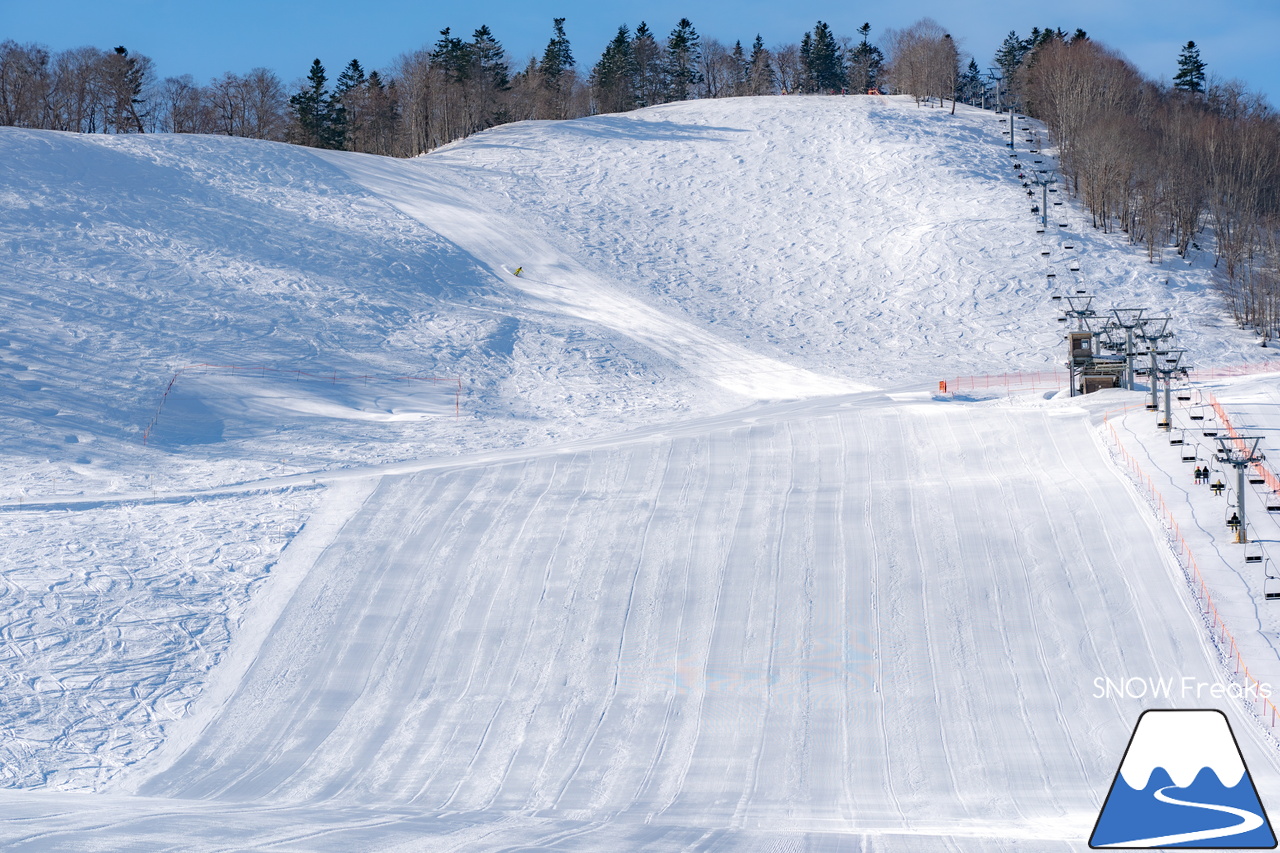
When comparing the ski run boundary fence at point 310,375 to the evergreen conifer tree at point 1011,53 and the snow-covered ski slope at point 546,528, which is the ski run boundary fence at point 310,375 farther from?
the evergreen conifer tree at point 1011,53

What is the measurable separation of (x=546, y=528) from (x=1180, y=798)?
58.7 feet

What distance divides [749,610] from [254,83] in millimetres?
57913

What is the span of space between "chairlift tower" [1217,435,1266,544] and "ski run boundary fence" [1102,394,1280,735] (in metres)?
0.34

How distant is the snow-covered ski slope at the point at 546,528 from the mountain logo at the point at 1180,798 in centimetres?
713

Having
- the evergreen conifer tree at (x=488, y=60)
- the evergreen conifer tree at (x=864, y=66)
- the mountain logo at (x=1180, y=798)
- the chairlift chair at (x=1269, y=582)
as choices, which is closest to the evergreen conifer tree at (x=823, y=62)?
the evergreen conifer tree at (x=864, y=66)

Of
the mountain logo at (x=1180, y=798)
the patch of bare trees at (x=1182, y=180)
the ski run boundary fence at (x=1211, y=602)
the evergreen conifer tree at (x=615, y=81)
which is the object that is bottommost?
the ski run boundary fence at (x=1211, y=602)

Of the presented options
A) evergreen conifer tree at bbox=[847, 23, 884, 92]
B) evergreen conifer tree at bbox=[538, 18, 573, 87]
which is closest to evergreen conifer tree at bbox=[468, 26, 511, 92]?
evergreen conifer tree at bbox=[538, 18, 573, 87]

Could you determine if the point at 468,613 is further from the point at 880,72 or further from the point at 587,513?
the point at 880,72

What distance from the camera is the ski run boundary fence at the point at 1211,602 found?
1655 cm

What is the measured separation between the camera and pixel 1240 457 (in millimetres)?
22609

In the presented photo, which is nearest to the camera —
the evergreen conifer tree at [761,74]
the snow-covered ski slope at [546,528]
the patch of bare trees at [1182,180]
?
the snow-covered ski slope at [546,528]

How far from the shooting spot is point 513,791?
15.9 meters

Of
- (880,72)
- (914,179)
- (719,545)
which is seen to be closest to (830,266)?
(914,179)

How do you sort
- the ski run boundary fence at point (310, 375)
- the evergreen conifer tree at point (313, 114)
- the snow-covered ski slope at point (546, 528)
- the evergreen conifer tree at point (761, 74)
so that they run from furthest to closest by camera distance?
the evergreen conifer tree at point (761, 74) < the evergreen conifer tree at point (313, 114) < the ski run boundary fence at point (310, 375) < the snow-covered ski slope at point (546, 528)
